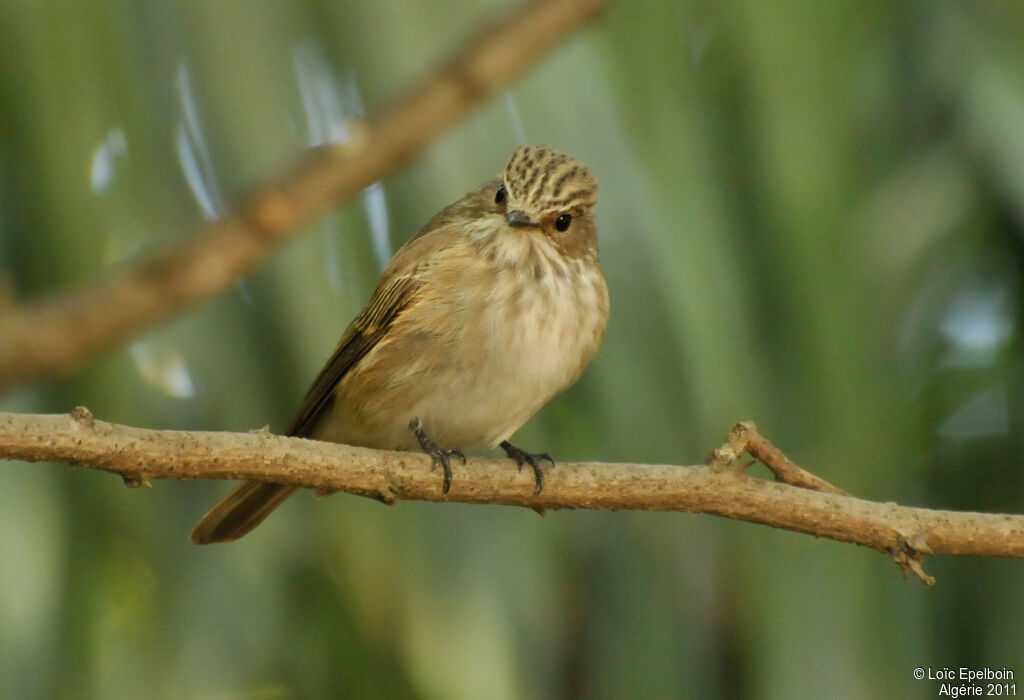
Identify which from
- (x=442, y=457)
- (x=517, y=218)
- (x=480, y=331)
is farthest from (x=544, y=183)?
(x=442, y=457)

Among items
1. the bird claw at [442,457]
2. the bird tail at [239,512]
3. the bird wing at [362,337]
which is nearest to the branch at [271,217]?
the bird claw at [442,457]

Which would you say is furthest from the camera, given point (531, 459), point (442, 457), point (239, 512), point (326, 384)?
point (326, 384)

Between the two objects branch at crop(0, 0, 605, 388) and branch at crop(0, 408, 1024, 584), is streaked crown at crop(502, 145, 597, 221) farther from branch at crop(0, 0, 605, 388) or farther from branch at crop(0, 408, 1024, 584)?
branch at crop(0, 0, 605, 388)

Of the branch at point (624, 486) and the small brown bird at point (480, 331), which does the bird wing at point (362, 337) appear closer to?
the small brown bird at point (480, 331)

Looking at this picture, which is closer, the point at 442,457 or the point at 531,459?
the point at 442,457

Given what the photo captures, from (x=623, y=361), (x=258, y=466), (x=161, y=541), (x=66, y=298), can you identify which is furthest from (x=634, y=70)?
(x=66, y=298)

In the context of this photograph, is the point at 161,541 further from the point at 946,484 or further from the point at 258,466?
the point at 946,484

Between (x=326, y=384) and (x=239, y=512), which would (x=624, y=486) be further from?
(x=326, y=384)
